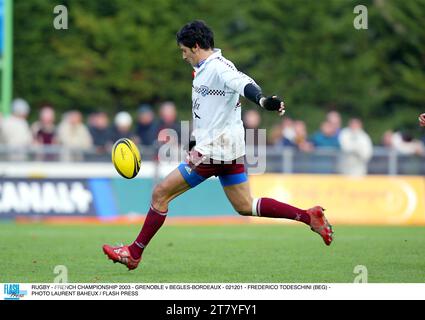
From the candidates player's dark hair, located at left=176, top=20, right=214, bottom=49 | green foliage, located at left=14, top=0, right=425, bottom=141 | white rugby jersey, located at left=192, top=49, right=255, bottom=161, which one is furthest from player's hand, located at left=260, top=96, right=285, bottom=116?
green foliage, located at left=14, top=0, right=425, bottom=141

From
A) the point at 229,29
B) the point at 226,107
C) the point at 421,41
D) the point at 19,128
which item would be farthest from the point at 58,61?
the point at 226,107

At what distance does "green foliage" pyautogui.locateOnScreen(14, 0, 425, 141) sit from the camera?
28.8 meters

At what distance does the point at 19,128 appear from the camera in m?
21.3

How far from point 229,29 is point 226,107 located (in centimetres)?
1972

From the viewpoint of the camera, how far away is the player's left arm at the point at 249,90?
9898mm

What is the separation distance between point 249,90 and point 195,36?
989 mm

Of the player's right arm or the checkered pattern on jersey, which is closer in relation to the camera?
the player's right arm

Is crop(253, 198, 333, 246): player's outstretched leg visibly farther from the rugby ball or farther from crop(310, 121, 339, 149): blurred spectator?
crop(310, 121, 339, 149): blurred spectator

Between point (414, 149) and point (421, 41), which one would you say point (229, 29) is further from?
point (414, 149)

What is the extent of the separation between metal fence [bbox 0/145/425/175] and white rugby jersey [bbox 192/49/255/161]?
981 cm

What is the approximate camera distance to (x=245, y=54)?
29.5m

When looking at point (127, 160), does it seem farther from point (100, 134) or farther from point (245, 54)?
point (245, 54)

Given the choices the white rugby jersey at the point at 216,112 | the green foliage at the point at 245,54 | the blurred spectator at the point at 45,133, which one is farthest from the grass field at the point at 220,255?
the green foliage at the point at 245,54

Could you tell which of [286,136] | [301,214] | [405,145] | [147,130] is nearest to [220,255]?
[301,214]
